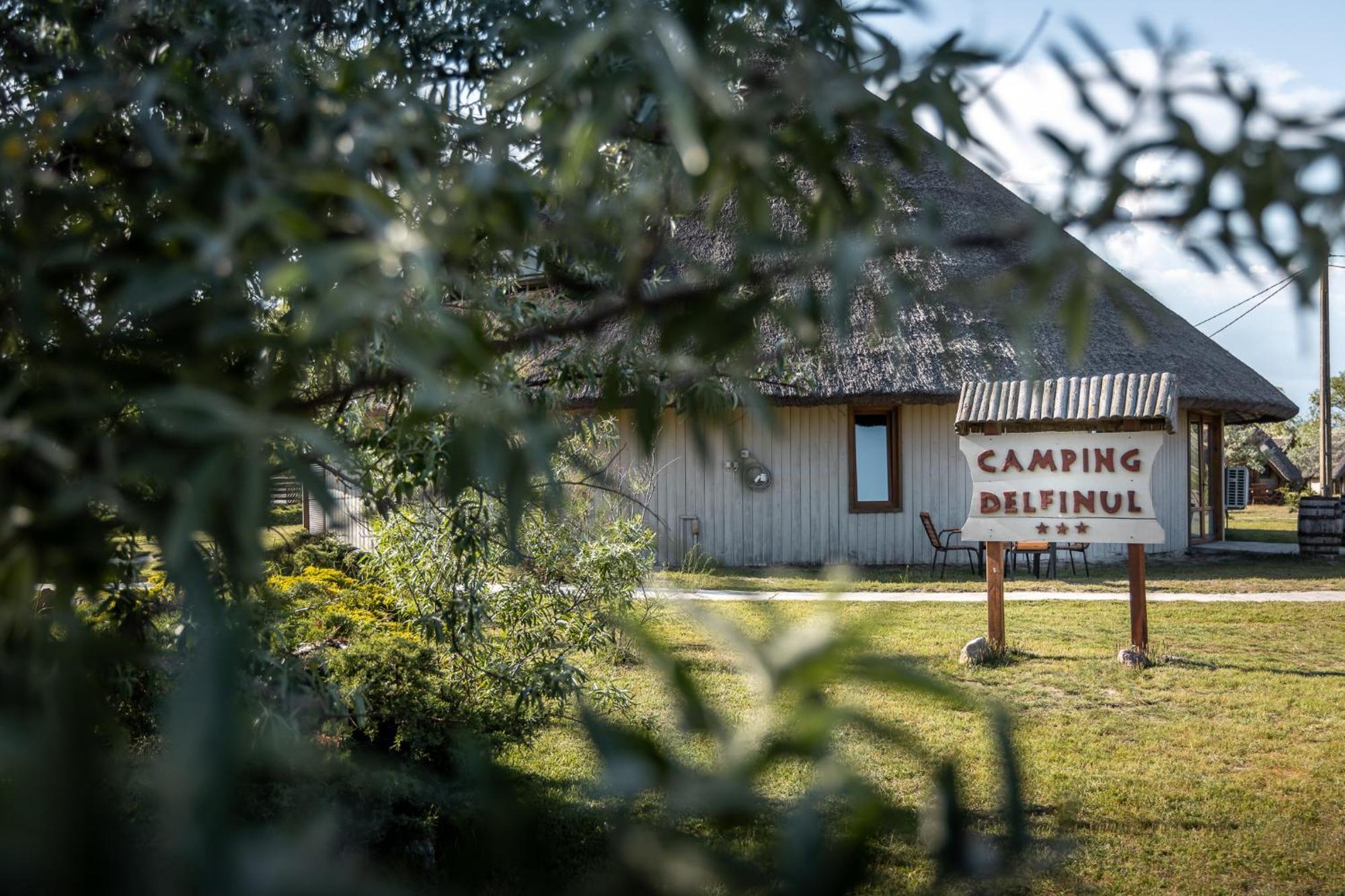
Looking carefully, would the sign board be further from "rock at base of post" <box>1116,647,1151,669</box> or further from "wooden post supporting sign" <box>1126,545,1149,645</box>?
"rock at base of post" <box>1116,647,1151,669</box>

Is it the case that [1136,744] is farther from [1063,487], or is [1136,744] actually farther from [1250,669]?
[1063,487]

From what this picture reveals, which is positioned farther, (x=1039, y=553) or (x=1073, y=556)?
(x=1073, y=556)

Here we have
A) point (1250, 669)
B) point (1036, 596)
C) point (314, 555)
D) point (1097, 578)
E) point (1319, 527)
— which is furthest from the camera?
point (1319, 527)

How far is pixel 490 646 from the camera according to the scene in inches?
170

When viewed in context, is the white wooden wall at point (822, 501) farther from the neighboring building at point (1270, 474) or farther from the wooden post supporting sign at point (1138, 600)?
the neighboring building at point (1270, 474)

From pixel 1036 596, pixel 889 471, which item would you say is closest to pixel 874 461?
pixel 889 471

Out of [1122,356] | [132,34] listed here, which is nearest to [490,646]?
[132,34]

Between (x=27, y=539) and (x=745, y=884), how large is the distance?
590mm

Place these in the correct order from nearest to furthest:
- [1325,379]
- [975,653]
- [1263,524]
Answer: [975,653], [1325,379], [1263,524]

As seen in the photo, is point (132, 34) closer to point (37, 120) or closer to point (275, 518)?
point (37, 120)

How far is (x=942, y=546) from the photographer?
1353 centimetres

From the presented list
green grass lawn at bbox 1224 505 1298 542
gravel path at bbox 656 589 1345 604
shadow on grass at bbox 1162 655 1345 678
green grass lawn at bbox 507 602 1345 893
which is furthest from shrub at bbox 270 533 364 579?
green grass lawn at bbox 1224 505 1298 542

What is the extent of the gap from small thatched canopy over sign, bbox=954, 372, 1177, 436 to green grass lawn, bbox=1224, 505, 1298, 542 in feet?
43.4

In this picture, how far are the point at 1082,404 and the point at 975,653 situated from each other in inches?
75.9
